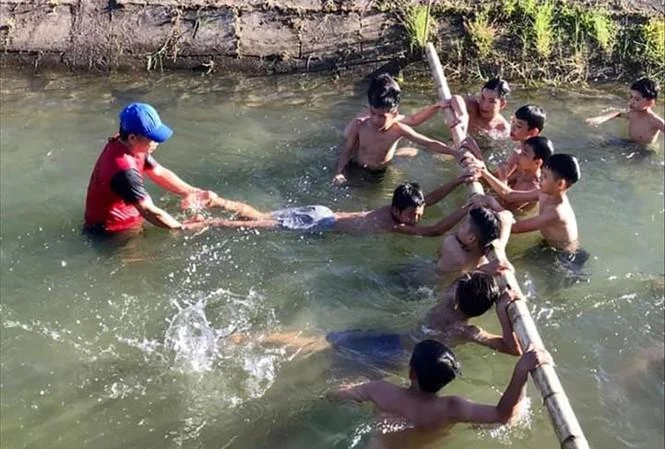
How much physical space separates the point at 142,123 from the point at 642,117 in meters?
5.07

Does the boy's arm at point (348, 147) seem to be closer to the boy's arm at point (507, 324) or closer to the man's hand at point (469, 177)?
the man's hand at point (469, 177)

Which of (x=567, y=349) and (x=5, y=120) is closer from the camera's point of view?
(x=567, y=349)

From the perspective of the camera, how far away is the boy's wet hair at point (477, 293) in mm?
5594

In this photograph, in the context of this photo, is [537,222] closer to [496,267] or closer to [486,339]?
[496,267]

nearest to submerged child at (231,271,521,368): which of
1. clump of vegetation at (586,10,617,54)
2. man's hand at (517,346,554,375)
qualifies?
man's hand at (517,346,554,375)

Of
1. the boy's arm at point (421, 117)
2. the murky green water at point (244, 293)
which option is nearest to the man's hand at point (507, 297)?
the murky green water at point (244, 293)

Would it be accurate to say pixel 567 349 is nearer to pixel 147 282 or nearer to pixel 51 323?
pixel 147 282

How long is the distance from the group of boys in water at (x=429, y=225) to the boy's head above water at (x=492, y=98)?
0.4 inches

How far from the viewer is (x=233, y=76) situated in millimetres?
9641

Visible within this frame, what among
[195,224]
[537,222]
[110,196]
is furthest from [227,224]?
[537,222]

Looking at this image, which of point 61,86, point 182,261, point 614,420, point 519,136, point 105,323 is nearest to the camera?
point 614,420

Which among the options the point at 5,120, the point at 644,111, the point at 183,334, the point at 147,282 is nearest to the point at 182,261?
the point at 147,282

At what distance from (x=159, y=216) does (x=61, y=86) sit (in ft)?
10.8

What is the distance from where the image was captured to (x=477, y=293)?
18.3ft
